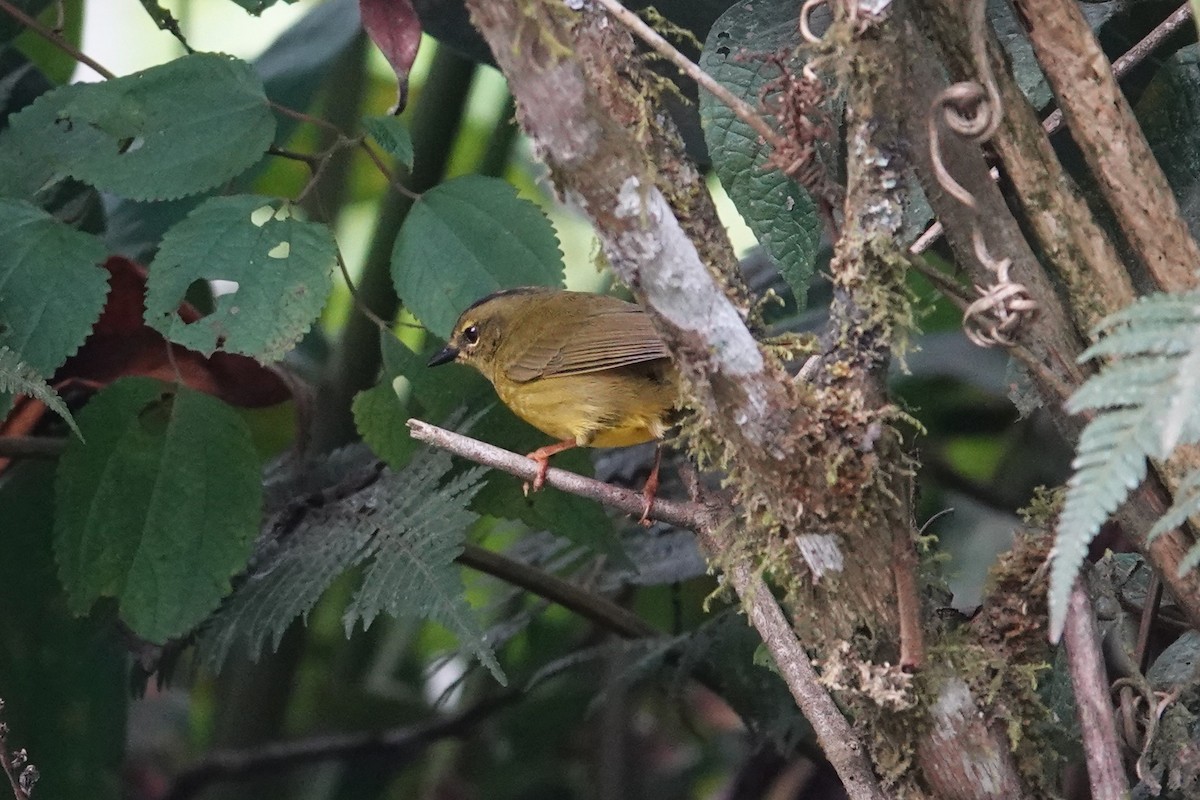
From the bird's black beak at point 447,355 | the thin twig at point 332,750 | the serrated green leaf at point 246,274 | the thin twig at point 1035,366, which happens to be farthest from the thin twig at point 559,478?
the thin twig at point 332,750

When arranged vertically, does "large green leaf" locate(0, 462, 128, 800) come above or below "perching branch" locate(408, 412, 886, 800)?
Answer: below

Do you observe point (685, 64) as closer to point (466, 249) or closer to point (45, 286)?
point (466, 249)

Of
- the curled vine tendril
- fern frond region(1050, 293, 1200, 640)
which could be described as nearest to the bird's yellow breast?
the curled vine tendril

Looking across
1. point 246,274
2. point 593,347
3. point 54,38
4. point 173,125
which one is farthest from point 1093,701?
point 54,38

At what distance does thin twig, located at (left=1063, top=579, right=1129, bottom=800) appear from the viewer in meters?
1.11

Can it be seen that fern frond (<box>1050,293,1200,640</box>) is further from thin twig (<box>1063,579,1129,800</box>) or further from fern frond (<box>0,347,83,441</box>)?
fern frond (<box>0,347,83,441</box>)

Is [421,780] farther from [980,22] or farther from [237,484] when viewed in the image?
[980,22]

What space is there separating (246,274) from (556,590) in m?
0.92

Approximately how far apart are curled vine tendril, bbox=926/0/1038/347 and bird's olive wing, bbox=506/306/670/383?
1.21 meters

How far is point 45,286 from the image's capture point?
5.81 feet

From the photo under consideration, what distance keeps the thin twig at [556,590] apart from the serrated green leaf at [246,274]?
0.58 m

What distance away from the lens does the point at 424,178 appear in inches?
109

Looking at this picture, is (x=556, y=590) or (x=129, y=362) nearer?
(x=129, y=362)

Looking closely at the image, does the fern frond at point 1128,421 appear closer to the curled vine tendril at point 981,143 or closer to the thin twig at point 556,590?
the curled vine tendril at point 981,143
